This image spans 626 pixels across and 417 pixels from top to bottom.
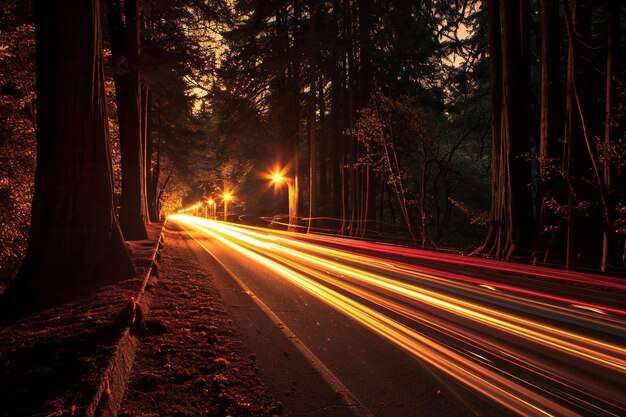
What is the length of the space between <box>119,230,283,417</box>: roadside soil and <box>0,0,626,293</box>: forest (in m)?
2.24

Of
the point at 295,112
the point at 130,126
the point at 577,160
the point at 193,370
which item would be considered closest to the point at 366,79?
the point at 295,112

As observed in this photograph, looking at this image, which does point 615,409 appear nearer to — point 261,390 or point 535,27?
point 261,390

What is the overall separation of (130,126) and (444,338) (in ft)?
46.1

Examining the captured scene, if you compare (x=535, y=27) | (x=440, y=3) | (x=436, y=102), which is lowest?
(x=436, y=102)

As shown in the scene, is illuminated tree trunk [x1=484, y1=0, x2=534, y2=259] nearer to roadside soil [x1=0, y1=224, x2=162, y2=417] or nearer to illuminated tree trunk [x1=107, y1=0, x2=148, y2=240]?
roadside soil [x1=0, y1=224, x2=162, y2=417]

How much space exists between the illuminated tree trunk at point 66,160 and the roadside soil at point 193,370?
59.5 inches

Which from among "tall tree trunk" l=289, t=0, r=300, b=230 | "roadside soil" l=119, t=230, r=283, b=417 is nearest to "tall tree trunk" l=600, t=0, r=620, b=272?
"roadside soil" l=119, t=230, r=283, b=417

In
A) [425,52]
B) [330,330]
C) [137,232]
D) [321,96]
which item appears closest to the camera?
[330,330]

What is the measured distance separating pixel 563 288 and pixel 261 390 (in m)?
8.08

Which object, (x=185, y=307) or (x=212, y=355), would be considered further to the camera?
(x=185, y=307)

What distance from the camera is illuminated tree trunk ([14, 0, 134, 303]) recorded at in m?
6.32

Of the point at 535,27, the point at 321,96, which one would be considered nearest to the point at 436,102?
the point at 535,27

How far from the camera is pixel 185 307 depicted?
675 centimetres

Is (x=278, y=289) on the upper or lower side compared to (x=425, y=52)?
lower
